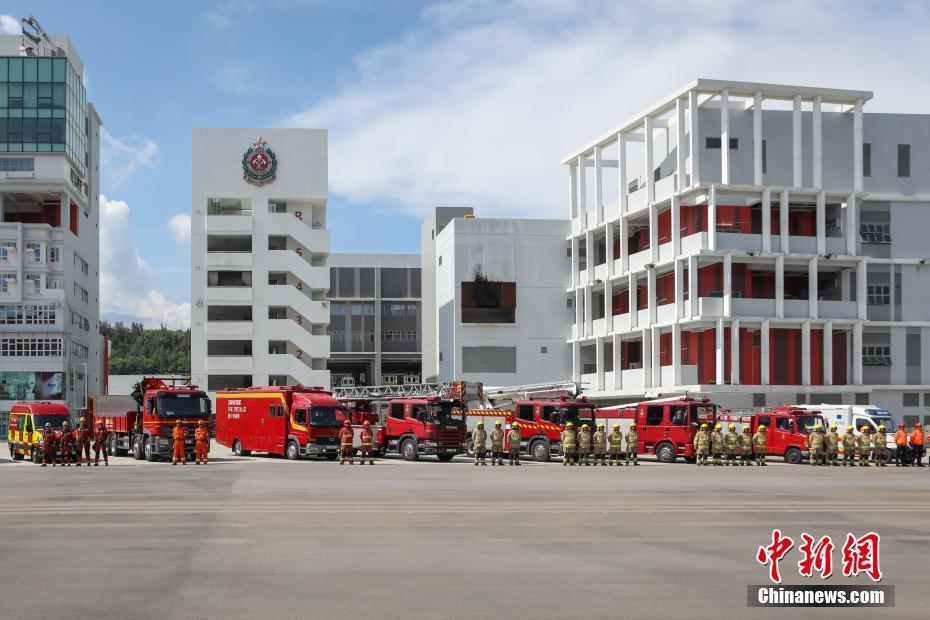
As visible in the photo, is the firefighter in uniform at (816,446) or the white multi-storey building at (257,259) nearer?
the firefighter in uniform at (816,446)

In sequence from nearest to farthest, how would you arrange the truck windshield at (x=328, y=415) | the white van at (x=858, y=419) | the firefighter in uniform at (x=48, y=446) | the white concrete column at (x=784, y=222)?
the firefighter in uniform at (x=48, y=446), the truck windshield at (x=328, y=415), the white van at (x=858, y=419), the white concrete column at (x=784, y=222)

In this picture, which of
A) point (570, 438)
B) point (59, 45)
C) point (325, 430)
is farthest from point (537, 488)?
point (59, 45)

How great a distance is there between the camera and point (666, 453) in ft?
134

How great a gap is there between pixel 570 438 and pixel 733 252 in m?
20.1

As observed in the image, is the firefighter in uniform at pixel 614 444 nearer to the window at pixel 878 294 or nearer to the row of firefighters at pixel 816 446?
the row of firefighters at pixel 816 446

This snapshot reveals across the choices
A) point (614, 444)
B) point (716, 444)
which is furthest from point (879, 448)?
point (614, 444)

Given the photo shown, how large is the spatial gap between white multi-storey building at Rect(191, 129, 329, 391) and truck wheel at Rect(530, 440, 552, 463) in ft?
113

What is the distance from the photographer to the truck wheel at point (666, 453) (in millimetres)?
40656

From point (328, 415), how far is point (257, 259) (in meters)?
35.6

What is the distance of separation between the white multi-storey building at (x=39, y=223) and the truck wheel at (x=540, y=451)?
50.0 m

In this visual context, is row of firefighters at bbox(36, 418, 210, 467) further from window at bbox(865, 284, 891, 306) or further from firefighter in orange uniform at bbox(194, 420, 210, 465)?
window at bbox(865, 284, 891, 306)

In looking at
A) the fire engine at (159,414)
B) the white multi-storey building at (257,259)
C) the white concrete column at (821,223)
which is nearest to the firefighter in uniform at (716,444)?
the fire engine at (159,414)

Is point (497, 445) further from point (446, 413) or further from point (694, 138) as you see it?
point (694, 138)

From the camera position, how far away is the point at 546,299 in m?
68.2
